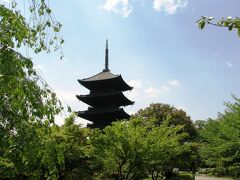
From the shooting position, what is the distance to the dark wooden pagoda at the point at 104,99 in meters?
41.1

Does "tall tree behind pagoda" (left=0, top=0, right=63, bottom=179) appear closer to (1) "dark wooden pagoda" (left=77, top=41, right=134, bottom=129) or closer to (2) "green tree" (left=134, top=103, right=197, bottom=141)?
(1) "dark wooden pagoda" (left=77, top=41, right=134, bottom=129)

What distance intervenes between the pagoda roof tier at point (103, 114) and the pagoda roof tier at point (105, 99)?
1098 millimetres

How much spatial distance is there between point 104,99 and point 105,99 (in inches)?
4.6

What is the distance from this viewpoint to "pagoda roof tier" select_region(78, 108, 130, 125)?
40.5 metres

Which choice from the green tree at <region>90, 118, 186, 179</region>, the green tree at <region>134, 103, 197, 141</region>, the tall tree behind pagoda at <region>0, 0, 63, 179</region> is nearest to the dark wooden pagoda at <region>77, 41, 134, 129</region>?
the green tree at <region>134, 103, 197, 141</region>

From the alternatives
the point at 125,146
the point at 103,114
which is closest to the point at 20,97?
the point at 125,146

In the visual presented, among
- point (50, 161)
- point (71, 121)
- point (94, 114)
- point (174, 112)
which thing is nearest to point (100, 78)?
point (94, 114)

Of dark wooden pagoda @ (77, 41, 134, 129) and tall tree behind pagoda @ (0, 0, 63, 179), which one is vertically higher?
dark wooden pagoda @ (77, 41, 134, 129)

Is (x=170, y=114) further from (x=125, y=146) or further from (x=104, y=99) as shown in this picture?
(x=125, y=146)

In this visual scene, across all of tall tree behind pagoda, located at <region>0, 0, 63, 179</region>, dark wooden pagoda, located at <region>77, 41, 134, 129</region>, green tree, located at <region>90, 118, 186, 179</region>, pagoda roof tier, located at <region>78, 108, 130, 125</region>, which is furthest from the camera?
dark wooden pagoda, located at <region>77, 41, 134, 129</region>

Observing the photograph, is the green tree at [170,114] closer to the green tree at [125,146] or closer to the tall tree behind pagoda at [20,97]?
the green tree at [125,146]

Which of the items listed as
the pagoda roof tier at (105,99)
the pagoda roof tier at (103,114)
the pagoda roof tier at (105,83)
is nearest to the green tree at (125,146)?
the pagoda roof tier at (103,114)

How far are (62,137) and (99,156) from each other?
2.02 metres

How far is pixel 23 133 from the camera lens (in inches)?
134
